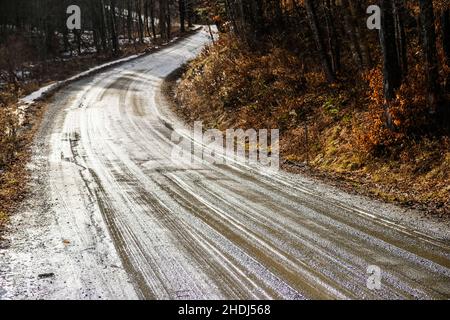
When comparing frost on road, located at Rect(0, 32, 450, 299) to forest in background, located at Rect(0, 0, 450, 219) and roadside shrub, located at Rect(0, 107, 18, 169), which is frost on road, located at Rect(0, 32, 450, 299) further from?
forest in background, located at Rect(0, 0, 450, 219)

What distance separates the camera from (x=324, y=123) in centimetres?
1448

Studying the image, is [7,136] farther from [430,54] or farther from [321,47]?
[430,54]

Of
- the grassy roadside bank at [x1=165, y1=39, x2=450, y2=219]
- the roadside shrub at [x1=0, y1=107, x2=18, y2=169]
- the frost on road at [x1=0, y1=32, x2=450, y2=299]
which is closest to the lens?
the frost on road at [x1=0, y1=32, x2=450, y2=299]

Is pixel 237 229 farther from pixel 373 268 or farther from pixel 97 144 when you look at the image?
pixel 97 144

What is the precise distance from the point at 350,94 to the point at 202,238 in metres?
9.15

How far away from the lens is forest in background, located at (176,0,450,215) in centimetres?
1096

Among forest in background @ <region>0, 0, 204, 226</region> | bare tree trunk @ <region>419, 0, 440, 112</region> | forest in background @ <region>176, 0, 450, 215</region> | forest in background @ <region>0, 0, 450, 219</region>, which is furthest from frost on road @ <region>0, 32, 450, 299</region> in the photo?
bare tree trunk @ <region>419, 0, 440, 112</region>

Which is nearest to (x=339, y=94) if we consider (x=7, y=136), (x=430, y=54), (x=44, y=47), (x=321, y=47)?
(x=321, y=47)

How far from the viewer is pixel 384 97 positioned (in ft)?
40.2

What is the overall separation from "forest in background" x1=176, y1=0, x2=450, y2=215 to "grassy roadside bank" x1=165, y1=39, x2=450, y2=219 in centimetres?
4

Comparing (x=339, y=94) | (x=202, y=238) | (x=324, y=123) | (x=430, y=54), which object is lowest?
(x=202, y=238)

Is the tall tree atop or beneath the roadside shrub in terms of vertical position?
atop

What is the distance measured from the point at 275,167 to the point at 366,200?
11.5 feet
